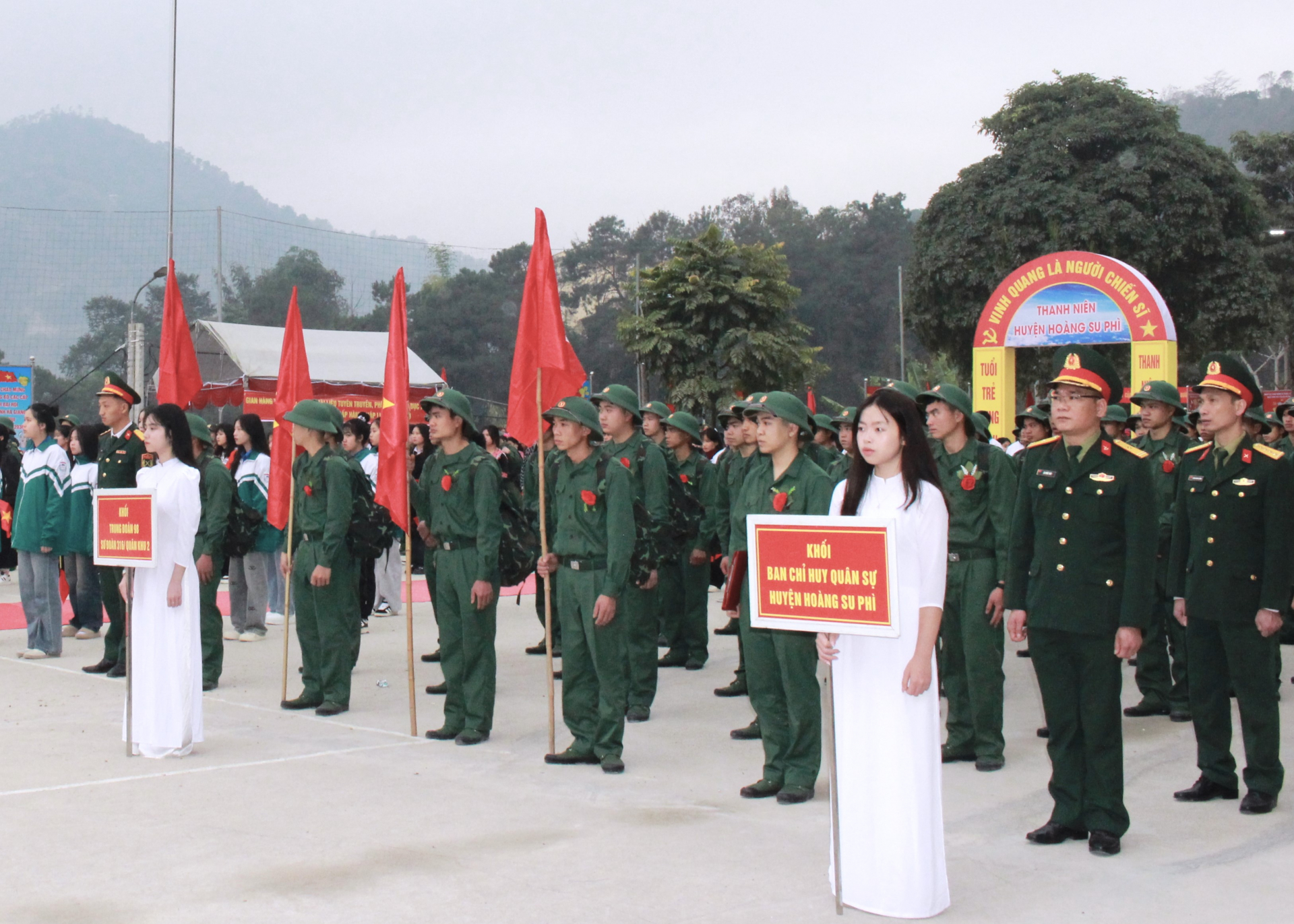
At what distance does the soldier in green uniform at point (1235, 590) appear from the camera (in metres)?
5.87

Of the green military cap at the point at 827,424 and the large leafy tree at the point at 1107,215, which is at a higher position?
the large leafy tree at the point at 1107,215

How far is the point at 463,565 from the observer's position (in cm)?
755

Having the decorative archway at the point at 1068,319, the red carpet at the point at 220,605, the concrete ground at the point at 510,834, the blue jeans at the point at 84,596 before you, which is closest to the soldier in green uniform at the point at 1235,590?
the concrete ground at the point at 510,834

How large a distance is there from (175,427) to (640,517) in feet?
9.49

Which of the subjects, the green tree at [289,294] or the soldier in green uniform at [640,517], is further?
the green tree at [289,294]

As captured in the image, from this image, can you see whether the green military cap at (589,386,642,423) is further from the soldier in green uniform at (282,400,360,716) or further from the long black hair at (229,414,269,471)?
the long black hair at (229,414,269,471)

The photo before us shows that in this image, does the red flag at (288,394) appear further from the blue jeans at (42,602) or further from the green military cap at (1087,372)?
the green military cap at (1087,372)

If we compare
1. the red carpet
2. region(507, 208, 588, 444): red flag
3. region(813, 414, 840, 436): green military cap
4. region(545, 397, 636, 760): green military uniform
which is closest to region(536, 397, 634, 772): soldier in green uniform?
region(545, 397, 636, 760): green military uniform

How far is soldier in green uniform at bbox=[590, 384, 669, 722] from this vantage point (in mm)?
7730

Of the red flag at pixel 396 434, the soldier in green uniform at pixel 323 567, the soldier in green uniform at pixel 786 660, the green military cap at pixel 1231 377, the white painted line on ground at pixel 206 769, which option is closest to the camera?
the green military cap at pixel 1231 377

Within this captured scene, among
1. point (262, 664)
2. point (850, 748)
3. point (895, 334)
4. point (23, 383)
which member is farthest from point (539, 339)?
point (895, 334)

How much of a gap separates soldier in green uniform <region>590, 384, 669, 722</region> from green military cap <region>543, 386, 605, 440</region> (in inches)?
7.0

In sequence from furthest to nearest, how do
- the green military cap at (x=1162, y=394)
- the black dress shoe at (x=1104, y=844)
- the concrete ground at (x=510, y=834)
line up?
1. the green military cap at (x=1162, y=394)
2. the black dress shoe at (x=1104, y=844)
3. the concrete ground at (x=510, y=834)

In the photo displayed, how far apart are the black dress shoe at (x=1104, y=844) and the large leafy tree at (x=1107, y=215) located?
30397mm
